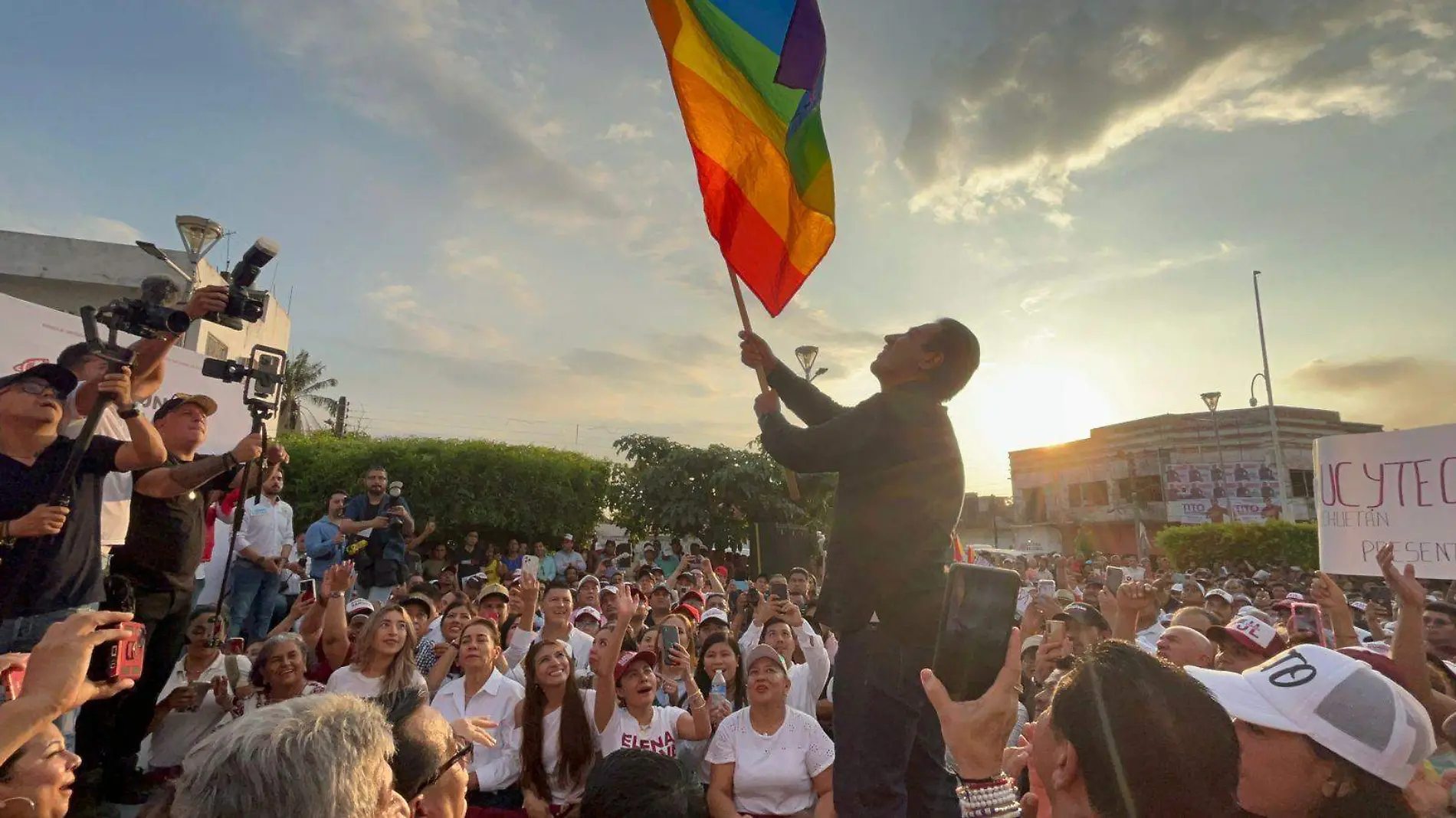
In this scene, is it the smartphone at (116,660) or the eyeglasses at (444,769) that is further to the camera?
the eyeglasses at (444,769)

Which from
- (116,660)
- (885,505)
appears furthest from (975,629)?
(116,660)

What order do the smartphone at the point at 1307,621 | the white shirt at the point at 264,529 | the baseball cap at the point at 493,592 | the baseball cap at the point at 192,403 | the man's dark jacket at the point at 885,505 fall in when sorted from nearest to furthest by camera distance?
the man's dark jacket at the point at 885,505, the baseball cap at the point at 192,403, the smartphone at the point at 1307,621, the baseball cap at the point at 493,592, the white shirt at the point at 264,529

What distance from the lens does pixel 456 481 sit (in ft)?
63.5

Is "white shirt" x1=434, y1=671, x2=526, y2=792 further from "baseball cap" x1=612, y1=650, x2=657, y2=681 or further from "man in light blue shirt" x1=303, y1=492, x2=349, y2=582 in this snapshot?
"man in light blue shirt" x1=303, y1=492, x2=349, y2=582

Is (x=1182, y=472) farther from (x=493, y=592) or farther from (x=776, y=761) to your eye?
(x=776, y=761)

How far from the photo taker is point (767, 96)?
351 centimetres

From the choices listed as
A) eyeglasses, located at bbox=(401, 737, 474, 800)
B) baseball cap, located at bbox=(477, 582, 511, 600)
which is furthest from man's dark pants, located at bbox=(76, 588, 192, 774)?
baseball cap, located at bbox=(477, 582, 511, 600)

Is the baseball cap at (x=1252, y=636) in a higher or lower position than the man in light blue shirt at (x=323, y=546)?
lower

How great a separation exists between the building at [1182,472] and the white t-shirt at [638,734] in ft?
122

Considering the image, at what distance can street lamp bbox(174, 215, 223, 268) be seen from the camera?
1091cm

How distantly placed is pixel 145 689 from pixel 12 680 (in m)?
2.74

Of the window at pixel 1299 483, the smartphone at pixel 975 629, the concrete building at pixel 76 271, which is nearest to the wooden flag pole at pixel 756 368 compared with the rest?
the smartphone at pixel 975 629

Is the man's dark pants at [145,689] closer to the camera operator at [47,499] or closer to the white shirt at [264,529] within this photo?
the camera operator at [47,499]

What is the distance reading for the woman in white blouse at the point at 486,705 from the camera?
15.7ft
